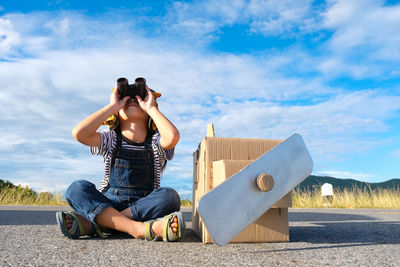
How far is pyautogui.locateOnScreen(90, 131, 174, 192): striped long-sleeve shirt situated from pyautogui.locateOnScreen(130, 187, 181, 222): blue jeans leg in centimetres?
22

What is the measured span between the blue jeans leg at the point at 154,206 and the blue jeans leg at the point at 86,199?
21cm

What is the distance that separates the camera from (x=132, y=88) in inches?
115

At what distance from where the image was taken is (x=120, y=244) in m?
2.35

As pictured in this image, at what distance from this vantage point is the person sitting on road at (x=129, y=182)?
2.56m

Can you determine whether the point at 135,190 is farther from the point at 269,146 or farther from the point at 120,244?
the point at 269,146

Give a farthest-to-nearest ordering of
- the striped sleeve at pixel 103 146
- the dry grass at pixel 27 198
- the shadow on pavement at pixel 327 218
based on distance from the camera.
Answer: the dry grass at pixel 27 198 → the shadow on pavement at pixel 327 218 → the striped sleeve at pixel 103 146

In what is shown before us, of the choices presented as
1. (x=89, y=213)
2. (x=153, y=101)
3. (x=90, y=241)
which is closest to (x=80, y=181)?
(x=89, y=213)

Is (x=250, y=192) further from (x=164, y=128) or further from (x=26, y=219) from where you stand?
(x=26, y=219)

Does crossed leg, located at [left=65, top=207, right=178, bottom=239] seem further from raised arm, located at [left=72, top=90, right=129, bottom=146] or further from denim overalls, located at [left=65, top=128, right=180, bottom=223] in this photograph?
raised arm, located at [left=72, top=90, right=129, bottom=146]

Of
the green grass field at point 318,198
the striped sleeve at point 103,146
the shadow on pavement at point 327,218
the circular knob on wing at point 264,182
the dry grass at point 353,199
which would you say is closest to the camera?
the circular knob on wing at point 264,182

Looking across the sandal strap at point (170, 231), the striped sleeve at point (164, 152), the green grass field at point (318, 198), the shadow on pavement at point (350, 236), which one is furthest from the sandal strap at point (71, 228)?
the green grass field at point (318, 198)

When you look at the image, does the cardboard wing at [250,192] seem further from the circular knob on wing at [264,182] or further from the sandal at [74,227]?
the sandal at [74,227]

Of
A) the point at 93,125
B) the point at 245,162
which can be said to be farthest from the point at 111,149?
the point at 245,162

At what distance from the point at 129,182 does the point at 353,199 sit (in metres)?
7.31
